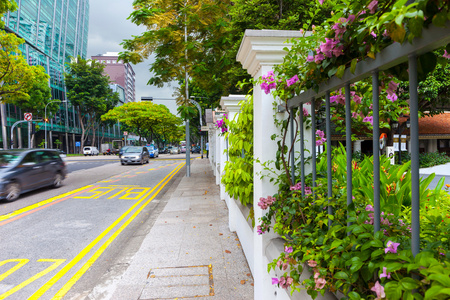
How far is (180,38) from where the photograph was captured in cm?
1007

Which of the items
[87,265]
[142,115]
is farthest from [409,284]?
[142,115]

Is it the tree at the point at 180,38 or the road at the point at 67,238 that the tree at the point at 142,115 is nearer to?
the tree at the point at 180,38

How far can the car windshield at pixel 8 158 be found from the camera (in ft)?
28.5

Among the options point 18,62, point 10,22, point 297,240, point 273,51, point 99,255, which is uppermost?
point 10,22

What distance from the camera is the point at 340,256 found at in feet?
4.33

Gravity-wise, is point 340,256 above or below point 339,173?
below

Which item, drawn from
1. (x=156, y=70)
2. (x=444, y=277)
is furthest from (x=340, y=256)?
(x=156, y=70)

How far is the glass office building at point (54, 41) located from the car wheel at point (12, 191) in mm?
32536

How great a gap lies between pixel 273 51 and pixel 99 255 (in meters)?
3.96

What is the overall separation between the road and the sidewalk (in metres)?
0.36

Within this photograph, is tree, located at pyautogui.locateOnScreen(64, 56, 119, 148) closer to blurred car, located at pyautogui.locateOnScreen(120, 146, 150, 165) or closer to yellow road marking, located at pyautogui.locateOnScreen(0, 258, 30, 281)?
blurred car, located at pyautogui.locateOnScreen(120, 146, 150, 165)

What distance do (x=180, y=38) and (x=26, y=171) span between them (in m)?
6.71

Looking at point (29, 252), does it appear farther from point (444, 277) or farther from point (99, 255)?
point (444, 277)

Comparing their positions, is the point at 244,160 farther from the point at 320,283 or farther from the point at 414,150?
the point at 414,150
